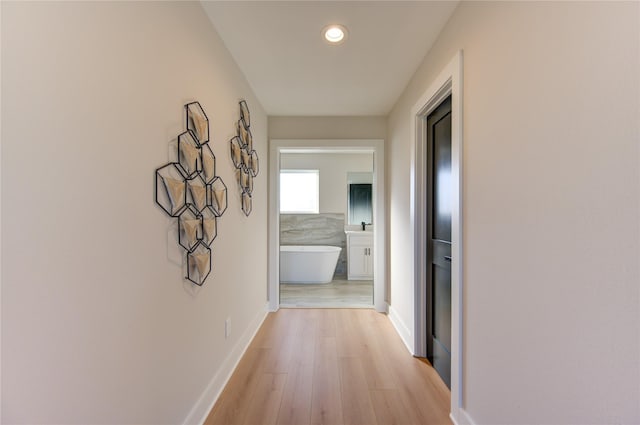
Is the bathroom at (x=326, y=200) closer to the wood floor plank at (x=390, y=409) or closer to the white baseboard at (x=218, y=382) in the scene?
the white baseboard at (x=218, y=382)

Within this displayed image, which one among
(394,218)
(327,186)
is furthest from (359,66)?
(327,186)

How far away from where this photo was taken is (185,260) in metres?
1.34

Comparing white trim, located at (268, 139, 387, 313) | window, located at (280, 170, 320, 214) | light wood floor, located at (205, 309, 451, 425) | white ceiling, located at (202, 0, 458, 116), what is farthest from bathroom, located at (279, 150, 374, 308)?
light wood floor, located at (205, 309, 451, 425)

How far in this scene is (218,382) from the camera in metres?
1.72

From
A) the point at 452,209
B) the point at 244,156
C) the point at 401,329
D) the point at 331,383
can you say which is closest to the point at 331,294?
the point at 401,329

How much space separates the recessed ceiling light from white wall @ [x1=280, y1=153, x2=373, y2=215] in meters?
3.45
